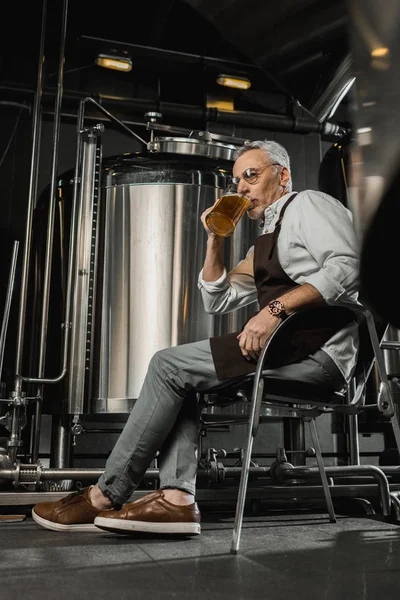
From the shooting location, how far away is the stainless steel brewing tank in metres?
2.92

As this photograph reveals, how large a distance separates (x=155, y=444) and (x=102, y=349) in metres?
1.20

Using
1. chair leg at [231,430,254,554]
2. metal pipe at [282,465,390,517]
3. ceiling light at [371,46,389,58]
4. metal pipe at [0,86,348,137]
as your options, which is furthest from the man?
metal pipe at [0,86,348,137]

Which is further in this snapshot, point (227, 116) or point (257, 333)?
point (227, 116)

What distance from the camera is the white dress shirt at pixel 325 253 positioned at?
1.72 m

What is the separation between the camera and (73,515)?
6.06ft

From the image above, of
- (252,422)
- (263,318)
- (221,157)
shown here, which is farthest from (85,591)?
(221,157)

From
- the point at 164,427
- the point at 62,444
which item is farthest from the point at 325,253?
the point at 62,444

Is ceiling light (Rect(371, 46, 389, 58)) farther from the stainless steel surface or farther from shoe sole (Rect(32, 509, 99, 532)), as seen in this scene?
the stainless steel surface

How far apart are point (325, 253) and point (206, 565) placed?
0.89 meters

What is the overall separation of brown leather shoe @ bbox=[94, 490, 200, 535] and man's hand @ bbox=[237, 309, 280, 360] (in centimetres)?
47

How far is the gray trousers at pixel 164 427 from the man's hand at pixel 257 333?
13 cm

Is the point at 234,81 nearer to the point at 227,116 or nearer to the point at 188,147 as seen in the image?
the point at 227,116

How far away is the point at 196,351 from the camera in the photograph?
1.84 metres

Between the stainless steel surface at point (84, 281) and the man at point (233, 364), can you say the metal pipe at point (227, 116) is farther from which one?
the man at point (233, 364)
